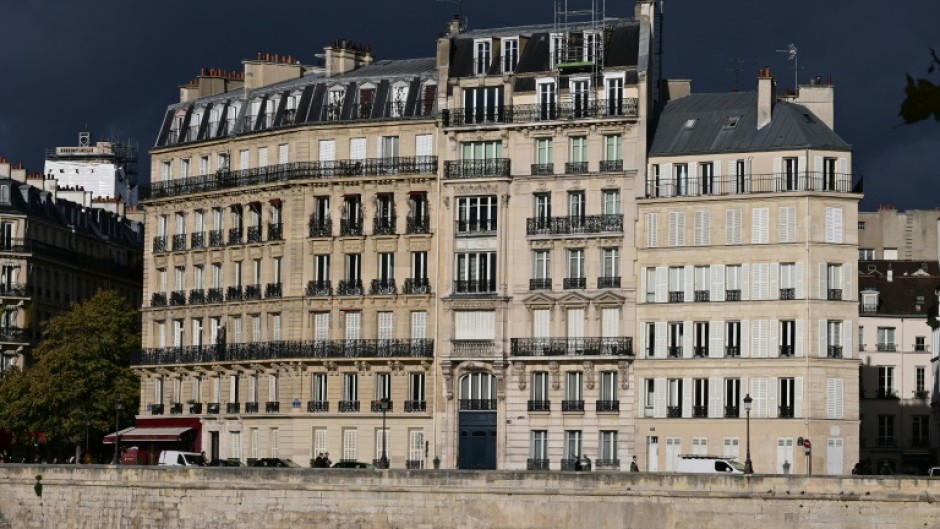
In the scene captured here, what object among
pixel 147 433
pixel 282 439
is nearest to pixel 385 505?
pixel 282 439

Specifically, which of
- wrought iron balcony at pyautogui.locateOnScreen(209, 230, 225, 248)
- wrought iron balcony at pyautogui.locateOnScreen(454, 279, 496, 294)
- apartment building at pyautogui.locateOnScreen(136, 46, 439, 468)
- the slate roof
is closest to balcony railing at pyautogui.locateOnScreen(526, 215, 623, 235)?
wrought iron balcony at pyautogui.locateOnScreen(454, 279, 496, 294)

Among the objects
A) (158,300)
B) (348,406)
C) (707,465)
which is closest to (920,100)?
(707,465)

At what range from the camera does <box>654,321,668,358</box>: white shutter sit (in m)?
64.5

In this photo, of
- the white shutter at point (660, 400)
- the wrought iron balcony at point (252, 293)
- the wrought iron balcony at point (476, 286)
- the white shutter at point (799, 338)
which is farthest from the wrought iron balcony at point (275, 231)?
the white shutter at point (799, 338)

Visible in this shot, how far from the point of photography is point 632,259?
6550 cm

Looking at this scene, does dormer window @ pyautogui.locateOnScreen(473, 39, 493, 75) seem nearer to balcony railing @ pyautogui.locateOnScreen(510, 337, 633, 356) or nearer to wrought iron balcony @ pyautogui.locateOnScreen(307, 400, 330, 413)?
balcony railing @ pyautogui.locateOnScreen(510, 337, 633, 356)

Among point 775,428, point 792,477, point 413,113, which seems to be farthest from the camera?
point 413,113

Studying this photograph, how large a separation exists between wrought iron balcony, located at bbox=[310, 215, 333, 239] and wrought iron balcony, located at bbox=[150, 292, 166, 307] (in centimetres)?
894

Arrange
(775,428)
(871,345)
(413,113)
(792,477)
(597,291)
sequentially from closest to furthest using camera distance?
(792,477) < (775,428) < (597,291) < (413,113) < (871,345)

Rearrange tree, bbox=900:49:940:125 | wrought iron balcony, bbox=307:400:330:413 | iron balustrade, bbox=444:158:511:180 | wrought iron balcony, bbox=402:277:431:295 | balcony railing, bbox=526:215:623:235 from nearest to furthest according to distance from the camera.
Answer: tree, bbox=900:49:940:125
balcony railing, bbox=526:215:623:235
iron balustrade, bbox=444:158:511:180
wrought iron balcony, bbox=402:277:431:295
wrought iron balcony, bbox=307:400:330:413

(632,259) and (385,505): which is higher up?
(632,259)

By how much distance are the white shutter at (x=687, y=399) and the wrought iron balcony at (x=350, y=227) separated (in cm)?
1362

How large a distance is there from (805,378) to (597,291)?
7936 millimetres

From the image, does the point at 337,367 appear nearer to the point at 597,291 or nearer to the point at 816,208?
the point at 597,291
